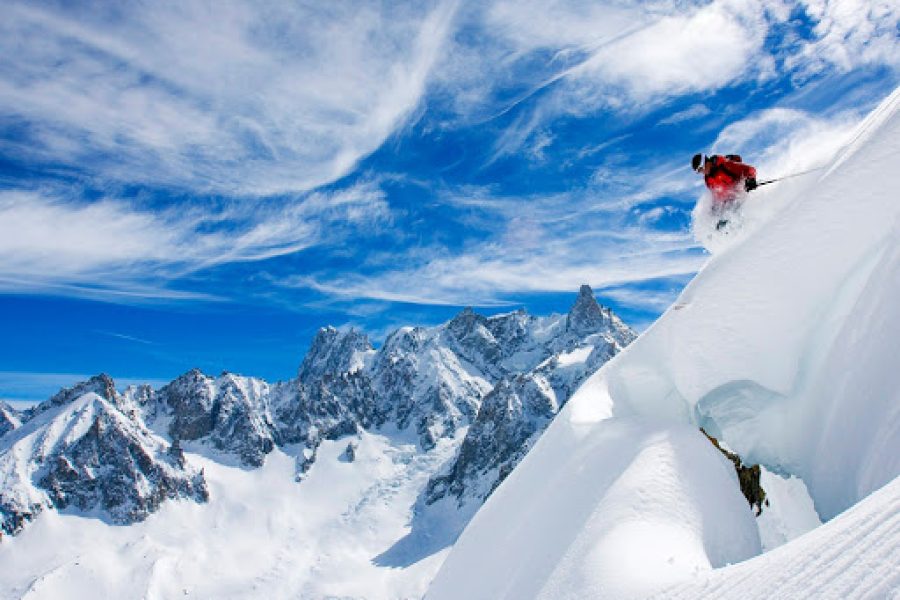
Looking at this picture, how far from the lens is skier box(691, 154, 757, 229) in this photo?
1387 centimetres

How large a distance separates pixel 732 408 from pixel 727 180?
225 inches

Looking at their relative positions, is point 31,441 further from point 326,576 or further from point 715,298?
point 715,298

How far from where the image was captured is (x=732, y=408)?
11.5 metres

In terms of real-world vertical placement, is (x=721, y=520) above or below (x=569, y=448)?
below

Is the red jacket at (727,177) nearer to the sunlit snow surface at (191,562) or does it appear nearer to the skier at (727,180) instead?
the skier at (727,180)

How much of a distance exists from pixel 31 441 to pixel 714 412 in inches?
9240

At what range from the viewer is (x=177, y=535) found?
190 metres

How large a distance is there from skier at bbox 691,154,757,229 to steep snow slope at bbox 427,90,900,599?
2.28 m

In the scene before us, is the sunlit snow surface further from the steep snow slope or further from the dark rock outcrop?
the steep snow slope

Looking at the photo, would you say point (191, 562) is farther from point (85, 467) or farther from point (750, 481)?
point (750, 481)

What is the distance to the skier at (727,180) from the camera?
1387cm

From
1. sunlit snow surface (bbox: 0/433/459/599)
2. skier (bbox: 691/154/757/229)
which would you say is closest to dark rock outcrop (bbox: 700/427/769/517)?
skier (bbox: 691/154/757/229)

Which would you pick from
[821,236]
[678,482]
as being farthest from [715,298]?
[678,482]

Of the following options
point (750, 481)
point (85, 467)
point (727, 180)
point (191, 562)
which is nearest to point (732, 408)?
point (750, 481)
